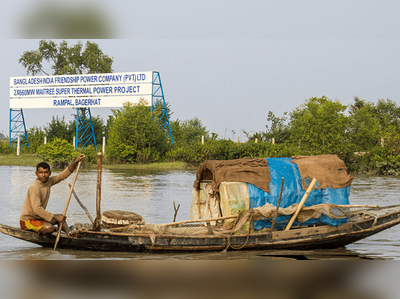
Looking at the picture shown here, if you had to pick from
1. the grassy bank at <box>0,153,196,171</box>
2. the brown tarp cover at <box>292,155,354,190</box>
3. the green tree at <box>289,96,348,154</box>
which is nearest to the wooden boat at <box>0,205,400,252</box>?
the brown tarp cover at <box>292,155,354,190</box>

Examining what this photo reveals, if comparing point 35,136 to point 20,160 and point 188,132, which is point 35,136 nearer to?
point 20,160

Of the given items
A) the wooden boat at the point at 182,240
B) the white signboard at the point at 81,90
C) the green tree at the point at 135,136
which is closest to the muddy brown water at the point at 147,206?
the wooden boat at the point at 182,240

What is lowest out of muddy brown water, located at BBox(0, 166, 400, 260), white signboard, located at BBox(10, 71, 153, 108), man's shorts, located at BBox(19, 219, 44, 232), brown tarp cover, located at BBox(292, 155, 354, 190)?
muddy brown water, located at BBox(0, 166, 400, 260)

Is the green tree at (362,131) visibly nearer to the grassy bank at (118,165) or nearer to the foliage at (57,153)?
the grassy bank at (118,165)

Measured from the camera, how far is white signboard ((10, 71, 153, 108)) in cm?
3077

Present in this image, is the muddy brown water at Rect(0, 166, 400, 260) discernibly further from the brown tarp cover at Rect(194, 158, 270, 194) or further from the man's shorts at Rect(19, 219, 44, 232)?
the brown tarp cover at Rect(194, 158, 270, 194)

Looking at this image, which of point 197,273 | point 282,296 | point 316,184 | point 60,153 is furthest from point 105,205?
point 60,153

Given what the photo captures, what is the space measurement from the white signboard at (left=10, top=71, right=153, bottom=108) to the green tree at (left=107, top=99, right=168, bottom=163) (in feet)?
3.17

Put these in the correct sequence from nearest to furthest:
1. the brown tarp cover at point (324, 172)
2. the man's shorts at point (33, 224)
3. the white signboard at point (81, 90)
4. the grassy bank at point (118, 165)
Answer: the man's shorts at point (33, 224) < the brown tarp cover at point (324, 172) < the grassy bank at point (118, 165) < the white signboard at point (81, 90)

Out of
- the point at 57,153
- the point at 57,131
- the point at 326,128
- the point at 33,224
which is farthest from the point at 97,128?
the point at 33,224

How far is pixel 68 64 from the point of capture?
39438 millimetres

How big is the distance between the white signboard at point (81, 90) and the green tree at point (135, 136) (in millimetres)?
967

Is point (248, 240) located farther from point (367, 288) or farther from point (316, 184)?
point (367, 288)

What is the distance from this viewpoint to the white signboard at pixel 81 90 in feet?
101
